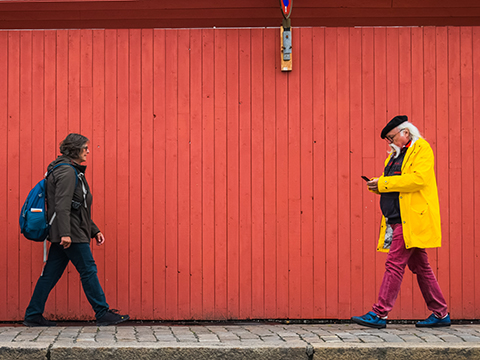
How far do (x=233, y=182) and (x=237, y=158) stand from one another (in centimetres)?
24

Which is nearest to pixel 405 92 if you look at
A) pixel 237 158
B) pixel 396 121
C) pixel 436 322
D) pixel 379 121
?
pixel 379 121

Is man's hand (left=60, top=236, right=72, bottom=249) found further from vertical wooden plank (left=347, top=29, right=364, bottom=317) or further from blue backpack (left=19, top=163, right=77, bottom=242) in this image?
vertical wooden plank (left=347, top=29, right=364, bottom=317)

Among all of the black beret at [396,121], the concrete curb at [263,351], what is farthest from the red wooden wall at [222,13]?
the concrete curb at [263,351]

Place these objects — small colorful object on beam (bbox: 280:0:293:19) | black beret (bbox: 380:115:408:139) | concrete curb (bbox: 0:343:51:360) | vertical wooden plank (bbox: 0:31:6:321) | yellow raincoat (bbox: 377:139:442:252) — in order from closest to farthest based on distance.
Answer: concrete curb (bbox: 0:343:51:360), yellow raincoat (bbox: 377:139:442:252), black beret (bbox: 380:115:408:139), small colorful object on beam (bbox: 280:0:293:19), vertical wooden plank (bbox: 0:31:6:321)

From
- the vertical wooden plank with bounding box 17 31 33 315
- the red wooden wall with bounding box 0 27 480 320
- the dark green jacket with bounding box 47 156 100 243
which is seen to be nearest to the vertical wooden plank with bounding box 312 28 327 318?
the red wooden wall with bounding box 0 27 480 320

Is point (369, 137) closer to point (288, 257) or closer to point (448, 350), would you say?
point (288, 257)

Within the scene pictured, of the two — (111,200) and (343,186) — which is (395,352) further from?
(111,200)

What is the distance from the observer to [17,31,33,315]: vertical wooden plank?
5527 mm

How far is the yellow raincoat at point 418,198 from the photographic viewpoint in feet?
15.4

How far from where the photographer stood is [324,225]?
220 inches

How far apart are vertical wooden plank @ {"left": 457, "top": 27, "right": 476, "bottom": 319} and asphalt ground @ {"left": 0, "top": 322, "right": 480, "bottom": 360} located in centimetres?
85

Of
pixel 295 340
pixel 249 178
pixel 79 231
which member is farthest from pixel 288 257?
pixel 79 231

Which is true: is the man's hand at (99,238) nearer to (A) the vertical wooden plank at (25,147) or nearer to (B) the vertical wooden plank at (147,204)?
(B) the vertical wooden plank at (147,204)

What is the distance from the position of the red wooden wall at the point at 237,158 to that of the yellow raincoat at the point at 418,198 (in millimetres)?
828
